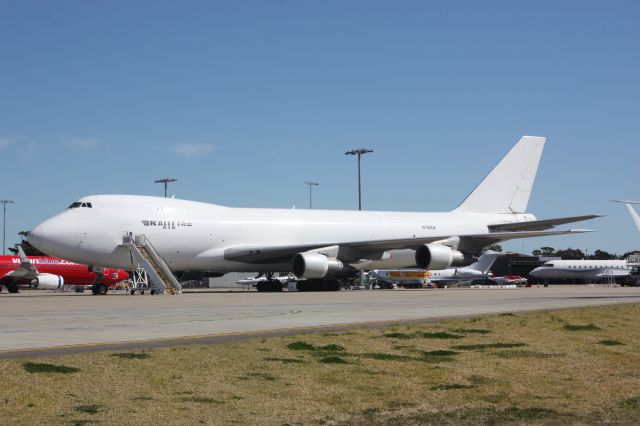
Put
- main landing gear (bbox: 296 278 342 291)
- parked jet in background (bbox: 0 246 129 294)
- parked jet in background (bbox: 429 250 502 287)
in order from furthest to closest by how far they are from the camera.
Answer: parked jet in background (bbox: 429 250 502 287)
parked jet in background (bbox: 0 246 129 294)
main landing gear (bbox: 296 278 342 291)

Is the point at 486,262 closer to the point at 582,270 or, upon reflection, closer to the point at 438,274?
the point at 438,274

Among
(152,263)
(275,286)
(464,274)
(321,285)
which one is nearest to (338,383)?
(152,263)

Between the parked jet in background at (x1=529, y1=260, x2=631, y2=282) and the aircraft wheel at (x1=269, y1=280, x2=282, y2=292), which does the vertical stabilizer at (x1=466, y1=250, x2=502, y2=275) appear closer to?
the parked jet in background at (x1=529, y1=260, x2=631, y2=282)

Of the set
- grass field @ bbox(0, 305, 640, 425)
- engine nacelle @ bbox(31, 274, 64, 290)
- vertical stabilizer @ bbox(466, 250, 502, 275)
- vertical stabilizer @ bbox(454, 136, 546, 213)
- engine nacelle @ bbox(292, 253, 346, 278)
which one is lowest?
grass field @ bbox(0, 305, 640, 425)

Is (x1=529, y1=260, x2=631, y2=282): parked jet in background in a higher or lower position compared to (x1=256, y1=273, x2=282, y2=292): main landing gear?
higher

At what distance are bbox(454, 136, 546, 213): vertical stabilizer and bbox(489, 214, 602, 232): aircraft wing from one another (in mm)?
3055

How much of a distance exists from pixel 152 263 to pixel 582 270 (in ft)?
237

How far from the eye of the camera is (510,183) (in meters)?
60.4

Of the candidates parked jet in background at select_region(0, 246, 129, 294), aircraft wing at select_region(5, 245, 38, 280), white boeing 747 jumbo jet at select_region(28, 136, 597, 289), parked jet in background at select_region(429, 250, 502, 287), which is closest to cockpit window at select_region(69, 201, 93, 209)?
white boeing 747 jumbo jet at select_region(28, 136, 597, 289)

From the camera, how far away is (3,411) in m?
8.12

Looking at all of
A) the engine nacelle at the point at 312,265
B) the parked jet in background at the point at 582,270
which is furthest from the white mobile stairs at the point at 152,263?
the parked jet in background at the point at 582,270

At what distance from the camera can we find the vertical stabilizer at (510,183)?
59.9 meters

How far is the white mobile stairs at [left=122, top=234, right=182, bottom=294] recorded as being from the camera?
4166 centimetres

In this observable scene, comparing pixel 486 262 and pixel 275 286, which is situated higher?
pixel 486 262
